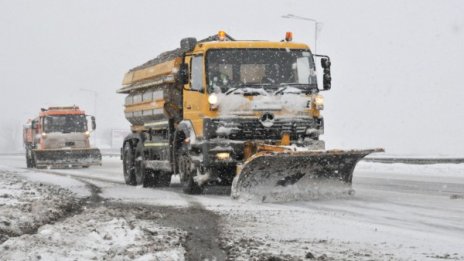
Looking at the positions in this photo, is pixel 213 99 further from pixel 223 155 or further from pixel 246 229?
pixel 246 229

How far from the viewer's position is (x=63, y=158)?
95.7ft

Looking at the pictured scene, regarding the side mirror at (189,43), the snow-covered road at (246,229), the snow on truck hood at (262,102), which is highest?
the side mirror at (189,43)

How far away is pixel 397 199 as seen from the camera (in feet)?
38.8

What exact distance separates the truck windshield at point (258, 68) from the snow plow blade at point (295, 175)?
1.58 meters

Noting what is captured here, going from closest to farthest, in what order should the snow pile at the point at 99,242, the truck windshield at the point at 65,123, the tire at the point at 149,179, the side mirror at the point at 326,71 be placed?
1. the snow pile at the point at 99,242
2. the side mirror at the point at 326,71
3. the tire at the point at 149,179
4. the truck windshield at the point at 65,123

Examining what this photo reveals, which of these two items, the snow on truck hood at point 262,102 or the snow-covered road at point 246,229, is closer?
the snow-covered road at point 246,229

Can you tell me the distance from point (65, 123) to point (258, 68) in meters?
20.1

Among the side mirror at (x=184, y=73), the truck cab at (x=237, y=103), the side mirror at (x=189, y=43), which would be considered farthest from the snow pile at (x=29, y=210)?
the side mirror at (x=189, y=43)

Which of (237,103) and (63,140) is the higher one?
(237,103)

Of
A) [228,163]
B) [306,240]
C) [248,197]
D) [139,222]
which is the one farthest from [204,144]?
[306,240]

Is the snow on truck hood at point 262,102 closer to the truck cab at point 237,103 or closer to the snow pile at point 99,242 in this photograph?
the truck cab at point 237,103

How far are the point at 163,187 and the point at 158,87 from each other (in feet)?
8.85

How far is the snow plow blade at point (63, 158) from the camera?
1147 inches

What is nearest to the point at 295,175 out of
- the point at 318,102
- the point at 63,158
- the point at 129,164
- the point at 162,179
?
the point at 318,102
